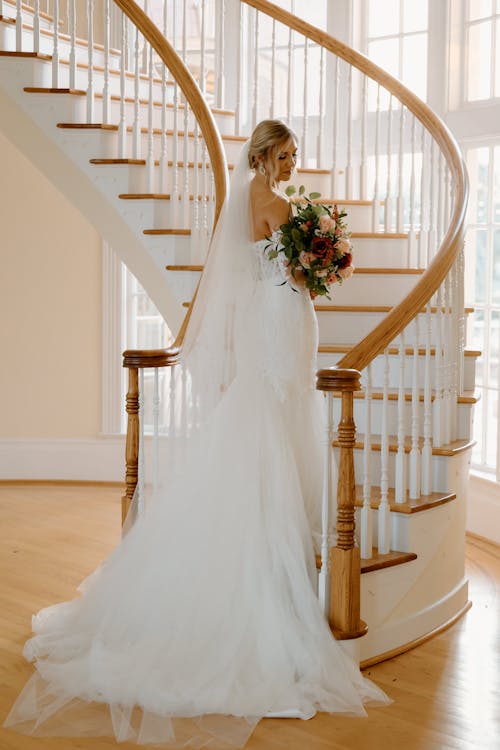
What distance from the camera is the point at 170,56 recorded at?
4.71 metres

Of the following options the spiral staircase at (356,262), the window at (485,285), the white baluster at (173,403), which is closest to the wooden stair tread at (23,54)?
the spiral staircase at (356,262)

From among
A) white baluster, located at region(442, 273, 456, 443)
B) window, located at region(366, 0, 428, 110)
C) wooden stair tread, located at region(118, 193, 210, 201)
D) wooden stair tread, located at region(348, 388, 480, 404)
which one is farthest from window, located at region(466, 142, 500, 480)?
wooden stair tread, located at region(118, 193, 210, 201)

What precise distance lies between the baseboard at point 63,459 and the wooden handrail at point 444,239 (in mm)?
3207

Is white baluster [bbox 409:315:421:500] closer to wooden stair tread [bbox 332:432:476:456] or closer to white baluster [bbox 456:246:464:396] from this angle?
wooden stair tread [bbox 332:432:476:456]

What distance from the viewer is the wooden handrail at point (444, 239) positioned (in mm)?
3520

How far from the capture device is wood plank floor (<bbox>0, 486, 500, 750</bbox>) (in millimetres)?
2984

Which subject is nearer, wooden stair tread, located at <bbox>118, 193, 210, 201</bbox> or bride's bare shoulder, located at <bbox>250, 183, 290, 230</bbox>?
bride's bare shoulder, located at <bbox>250, 183, 290, 230</bbox>

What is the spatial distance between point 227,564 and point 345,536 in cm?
42

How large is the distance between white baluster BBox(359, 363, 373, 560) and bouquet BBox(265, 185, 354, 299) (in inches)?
15.2

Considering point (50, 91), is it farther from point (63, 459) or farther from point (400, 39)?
point (63, 459)

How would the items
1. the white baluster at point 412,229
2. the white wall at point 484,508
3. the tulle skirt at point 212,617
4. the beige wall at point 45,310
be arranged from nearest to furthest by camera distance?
the tulle skirt at point 212,617 → the white baluster at point 412,229 → the white wall at point 484,508 → the beige wall at point 45,310

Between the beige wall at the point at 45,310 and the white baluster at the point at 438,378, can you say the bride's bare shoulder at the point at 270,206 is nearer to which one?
the white baluster at the point at 438,378

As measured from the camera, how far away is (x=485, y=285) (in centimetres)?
583

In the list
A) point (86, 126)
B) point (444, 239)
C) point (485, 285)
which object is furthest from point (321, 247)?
point (485, 285)
